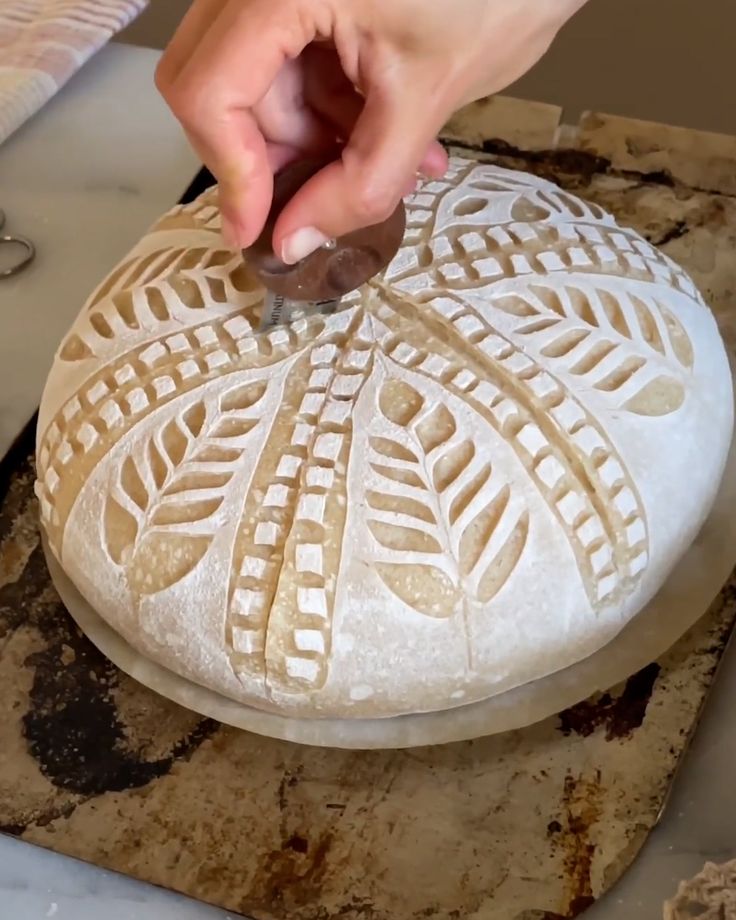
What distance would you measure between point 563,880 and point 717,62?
4.39 feet

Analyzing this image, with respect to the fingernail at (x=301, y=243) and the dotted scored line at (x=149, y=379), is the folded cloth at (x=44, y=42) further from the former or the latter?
the fingernail at (x=301, y=243)

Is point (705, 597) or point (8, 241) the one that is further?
point (8, 241)

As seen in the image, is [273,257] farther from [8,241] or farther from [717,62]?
[717,62]

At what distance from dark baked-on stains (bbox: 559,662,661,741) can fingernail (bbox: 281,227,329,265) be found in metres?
0.41

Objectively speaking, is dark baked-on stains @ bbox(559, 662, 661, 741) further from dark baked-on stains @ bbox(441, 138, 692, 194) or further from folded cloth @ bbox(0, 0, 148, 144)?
folded cloth @ bbox(0, 0, 148, 144)

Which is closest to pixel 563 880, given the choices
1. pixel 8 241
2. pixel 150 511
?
pixel 150 511

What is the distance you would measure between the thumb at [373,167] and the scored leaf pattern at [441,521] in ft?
0.58

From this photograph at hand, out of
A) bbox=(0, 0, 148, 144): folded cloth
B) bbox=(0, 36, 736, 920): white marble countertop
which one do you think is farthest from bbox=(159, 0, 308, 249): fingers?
bbox=(0, 0, 148, 144): folded cloth

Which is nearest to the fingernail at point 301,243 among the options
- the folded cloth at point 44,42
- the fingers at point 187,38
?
the fingers at point 187,38

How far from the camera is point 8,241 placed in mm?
1207

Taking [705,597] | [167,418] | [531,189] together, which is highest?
[531,189]

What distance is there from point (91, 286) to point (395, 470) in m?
0.59

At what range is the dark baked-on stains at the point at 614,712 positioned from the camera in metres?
0.79

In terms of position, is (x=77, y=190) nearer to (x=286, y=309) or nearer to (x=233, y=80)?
(x=286, y=309)
